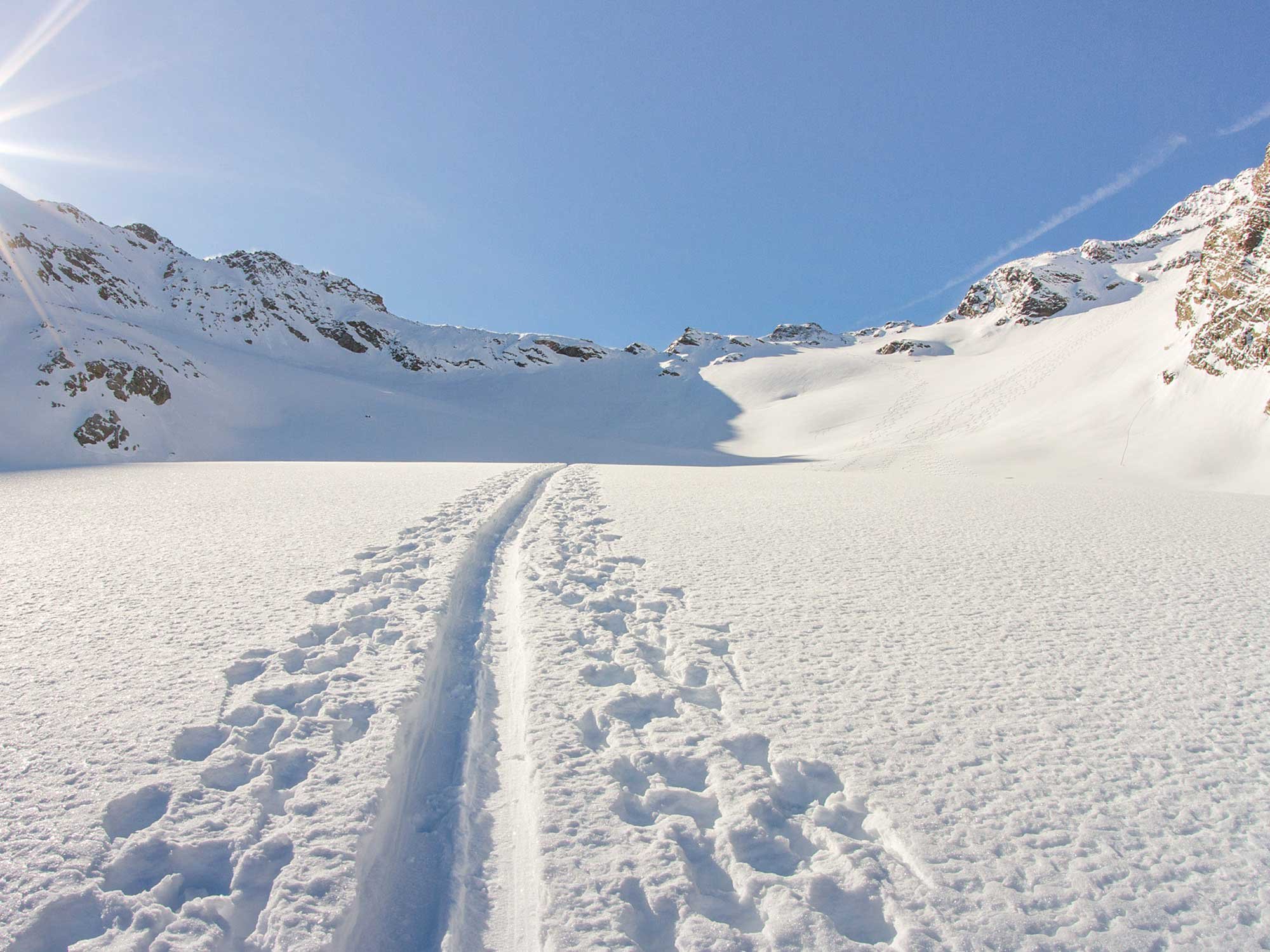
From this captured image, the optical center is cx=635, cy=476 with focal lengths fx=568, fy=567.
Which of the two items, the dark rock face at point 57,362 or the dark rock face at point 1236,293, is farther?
the dark rock face at point 57,362

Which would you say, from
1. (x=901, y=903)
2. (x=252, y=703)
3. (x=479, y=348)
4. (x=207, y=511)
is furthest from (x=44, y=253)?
(x=901, y=903)

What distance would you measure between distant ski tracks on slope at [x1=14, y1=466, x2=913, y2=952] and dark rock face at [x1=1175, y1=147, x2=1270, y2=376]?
23.6m

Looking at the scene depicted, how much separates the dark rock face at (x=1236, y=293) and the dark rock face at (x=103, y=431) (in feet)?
140

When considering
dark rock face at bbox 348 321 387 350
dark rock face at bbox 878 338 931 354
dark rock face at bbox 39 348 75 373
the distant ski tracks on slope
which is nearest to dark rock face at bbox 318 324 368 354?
dark rock face at bbox 348 321 387 350

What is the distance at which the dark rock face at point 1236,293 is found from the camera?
18.0m

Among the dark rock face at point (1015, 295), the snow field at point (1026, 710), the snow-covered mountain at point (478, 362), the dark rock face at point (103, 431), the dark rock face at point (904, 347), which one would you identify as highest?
the dark rock face at point (1015, 295)

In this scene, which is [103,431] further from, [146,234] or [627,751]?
[146,234]

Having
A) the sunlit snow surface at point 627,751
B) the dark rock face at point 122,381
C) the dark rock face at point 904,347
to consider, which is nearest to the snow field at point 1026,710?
the sunlit snow surface at point 627,751

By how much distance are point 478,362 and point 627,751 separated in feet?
211

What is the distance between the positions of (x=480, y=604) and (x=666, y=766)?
2.84 metres

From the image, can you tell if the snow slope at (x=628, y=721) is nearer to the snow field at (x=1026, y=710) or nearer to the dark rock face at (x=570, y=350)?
the snow field at (x=1026, y=710)

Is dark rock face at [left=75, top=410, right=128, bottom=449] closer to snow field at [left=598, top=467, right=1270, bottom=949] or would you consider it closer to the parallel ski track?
snow field at [left=598, top=467, right=1270, bottom=949]

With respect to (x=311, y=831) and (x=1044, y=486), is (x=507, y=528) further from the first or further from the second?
(x=1044, y=486)

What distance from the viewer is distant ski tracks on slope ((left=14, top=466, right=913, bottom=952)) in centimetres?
211
